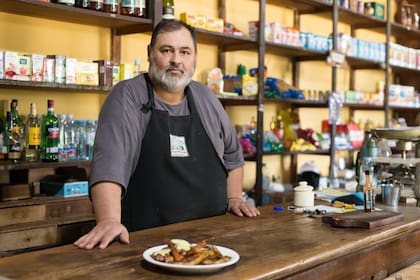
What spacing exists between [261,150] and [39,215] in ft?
6.31

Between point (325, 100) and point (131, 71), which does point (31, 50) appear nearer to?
point (131, 71)

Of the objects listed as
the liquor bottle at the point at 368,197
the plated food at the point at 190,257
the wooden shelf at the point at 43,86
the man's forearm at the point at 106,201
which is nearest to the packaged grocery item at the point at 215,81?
the wooden shelf at the point at 43,86

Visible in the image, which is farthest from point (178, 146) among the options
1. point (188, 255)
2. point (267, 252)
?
point (188, 255)

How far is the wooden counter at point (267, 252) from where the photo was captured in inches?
60.0

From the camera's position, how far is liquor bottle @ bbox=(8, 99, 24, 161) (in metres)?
3.10

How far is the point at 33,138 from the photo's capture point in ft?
10.3

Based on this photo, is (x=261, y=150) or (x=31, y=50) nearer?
(x=31, y=50)

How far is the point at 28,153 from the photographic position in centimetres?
317

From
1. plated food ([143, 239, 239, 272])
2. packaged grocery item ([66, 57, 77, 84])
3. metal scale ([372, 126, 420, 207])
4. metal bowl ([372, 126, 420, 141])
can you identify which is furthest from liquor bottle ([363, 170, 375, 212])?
packaged grocery item ([66, 57, 77, 84])

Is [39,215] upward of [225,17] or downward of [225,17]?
downward

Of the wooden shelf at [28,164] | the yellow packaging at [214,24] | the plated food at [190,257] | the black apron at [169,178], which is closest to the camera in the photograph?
the plated food at [190,257]

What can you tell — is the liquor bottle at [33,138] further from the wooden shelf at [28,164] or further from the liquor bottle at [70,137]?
the liquor bottle at [70,137]

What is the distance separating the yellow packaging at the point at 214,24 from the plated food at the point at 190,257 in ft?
8.82

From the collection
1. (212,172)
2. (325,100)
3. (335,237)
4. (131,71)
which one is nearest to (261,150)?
(325,100)
